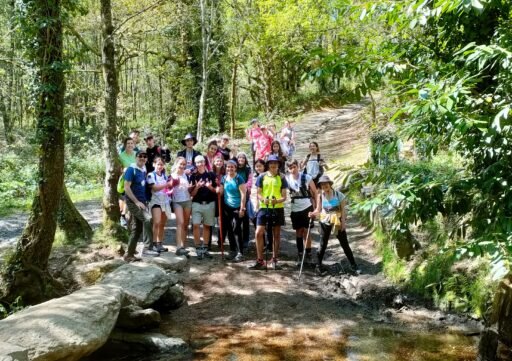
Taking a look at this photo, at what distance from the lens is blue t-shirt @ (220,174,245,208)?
28.2 feet

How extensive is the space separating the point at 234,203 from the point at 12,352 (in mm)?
4988

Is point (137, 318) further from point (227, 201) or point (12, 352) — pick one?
point (227, 201)

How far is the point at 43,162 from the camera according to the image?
6.68 metres

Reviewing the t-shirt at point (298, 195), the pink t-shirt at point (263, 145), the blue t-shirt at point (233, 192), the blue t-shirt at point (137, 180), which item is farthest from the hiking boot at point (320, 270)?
the pink t-shirt at point (263, 145)

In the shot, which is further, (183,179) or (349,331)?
(183,179)

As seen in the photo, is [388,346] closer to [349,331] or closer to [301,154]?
[349,331]

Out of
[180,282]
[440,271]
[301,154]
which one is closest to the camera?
[440,271]

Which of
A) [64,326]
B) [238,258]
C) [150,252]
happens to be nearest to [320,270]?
[238,258]

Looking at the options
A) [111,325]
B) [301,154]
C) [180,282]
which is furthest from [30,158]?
[111,325]

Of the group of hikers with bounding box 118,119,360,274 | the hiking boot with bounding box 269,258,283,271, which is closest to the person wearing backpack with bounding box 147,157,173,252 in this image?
the group of hikers with bounding box 118,119,360,274

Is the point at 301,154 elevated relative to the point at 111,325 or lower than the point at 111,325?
elevated

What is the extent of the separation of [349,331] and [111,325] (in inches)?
115

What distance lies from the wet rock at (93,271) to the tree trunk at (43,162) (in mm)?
624

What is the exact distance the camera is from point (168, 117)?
24312mm
